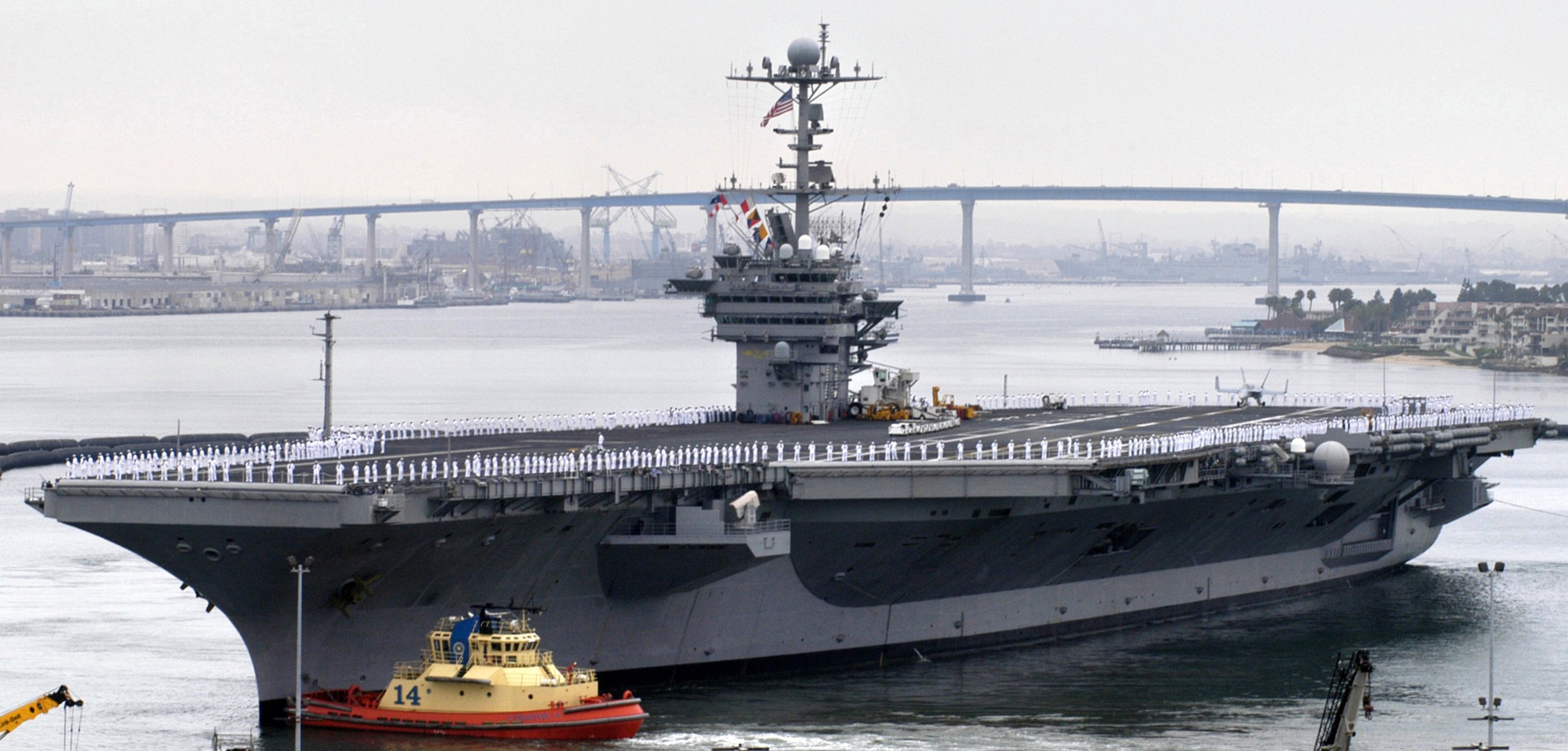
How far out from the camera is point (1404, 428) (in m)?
35.3

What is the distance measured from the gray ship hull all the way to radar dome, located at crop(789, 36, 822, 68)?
913 centimetres

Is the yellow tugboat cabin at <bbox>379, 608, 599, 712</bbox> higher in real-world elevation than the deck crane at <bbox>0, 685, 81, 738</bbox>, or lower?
lower

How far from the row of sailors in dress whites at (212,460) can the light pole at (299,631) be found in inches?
58.8

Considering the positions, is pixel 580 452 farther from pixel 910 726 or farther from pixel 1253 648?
pixel 1253 648

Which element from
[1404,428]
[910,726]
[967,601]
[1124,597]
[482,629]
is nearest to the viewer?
[482,629]

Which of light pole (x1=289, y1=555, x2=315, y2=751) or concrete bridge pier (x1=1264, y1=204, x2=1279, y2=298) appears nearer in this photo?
light pole (x1=289, y1=555, x2=315, y2=751)

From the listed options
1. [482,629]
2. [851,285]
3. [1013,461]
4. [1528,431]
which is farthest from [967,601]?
[1528,431]

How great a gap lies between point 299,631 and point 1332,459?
15.2 meters

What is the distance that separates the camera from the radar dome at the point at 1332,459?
1181 inches

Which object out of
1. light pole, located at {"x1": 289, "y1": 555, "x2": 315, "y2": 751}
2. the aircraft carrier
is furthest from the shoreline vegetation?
light pole, located at {"x1": 289, "y1": 555, "x2": 315, "y2": 751}

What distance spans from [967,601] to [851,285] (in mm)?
6161


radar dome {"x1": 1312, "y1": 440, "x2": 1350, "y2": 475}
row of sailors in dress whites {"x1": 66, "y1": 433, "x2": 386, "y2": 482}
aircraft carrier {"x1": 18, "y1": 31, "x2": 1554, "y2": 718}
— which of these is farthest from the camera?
radar dome {"x1": 1312, "y1": 440, "x2": 1350, "y2": 475}

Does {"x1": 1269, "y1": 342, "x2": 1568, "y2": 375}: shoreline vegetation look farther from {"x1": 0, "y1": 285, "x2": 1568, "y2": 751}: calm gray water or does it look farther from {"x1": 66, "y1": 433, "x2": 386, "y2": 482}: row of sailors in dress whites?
{"x1": 66, "y1": 433, "x2": 386, "y2": 482}: row of sailors in dress whites

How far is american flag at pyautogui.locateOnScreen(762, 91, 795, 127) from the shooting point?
34.9 metres
